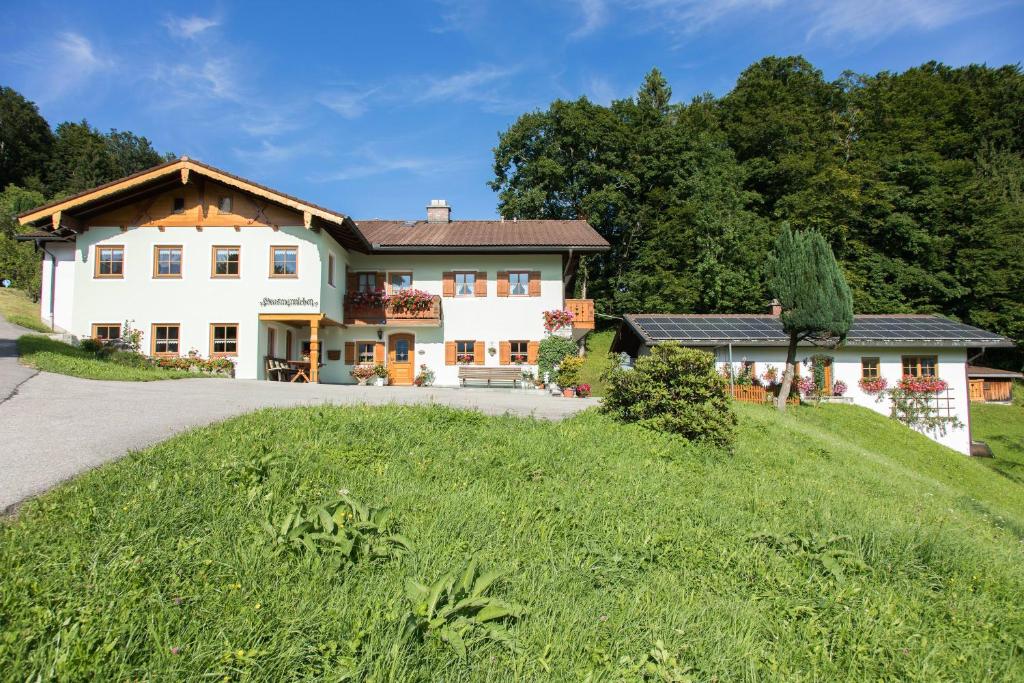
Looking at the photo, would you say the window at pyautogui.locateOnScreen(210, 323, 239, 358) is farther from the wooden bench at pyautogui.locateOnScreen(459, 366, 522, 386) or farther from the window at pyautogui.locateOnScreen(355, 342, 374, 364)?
the wooden bench at pyautogui.locateOnScreen(459, 366, 522, 386)

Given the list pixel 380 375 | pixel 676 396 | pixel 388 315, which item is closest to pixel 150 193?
pixel 388 315

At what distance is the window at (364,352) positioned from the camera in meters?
24.9

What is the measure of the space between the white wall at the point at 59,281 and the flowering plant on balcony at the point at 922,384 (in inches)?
1324

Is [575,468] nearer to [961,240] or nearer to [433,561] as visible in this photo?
[433,561]

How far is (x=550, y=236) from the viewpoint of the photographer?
2597 cm

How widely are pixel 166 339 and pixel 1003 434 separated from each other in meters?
35.4

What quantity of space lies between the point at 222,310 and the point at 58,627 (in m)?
19.8

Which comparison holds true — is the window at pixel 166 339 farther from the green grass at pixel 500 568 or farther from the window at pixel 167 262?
the green grass at pixel 500 568

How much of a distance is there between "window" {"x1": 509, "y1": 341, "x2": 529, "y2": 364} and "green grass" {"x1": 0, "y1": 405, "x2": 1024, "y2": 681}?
1672 centimetres

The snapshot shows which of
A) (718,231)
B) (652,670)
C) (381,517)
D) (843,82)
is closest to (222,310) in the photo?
(381,517)

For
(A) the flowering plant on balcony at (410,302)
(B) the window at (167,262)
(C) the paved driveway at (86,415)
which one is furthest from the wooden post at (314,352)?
(C) the paved driveway at (86,415)

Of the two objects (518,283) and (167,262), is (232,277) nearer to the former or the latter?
(167,262)

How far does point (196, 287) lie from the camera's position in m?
21.4

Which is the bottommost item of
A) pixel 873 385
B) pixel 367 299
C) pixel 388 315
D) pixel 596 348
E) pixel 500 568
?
pixel 500 568
